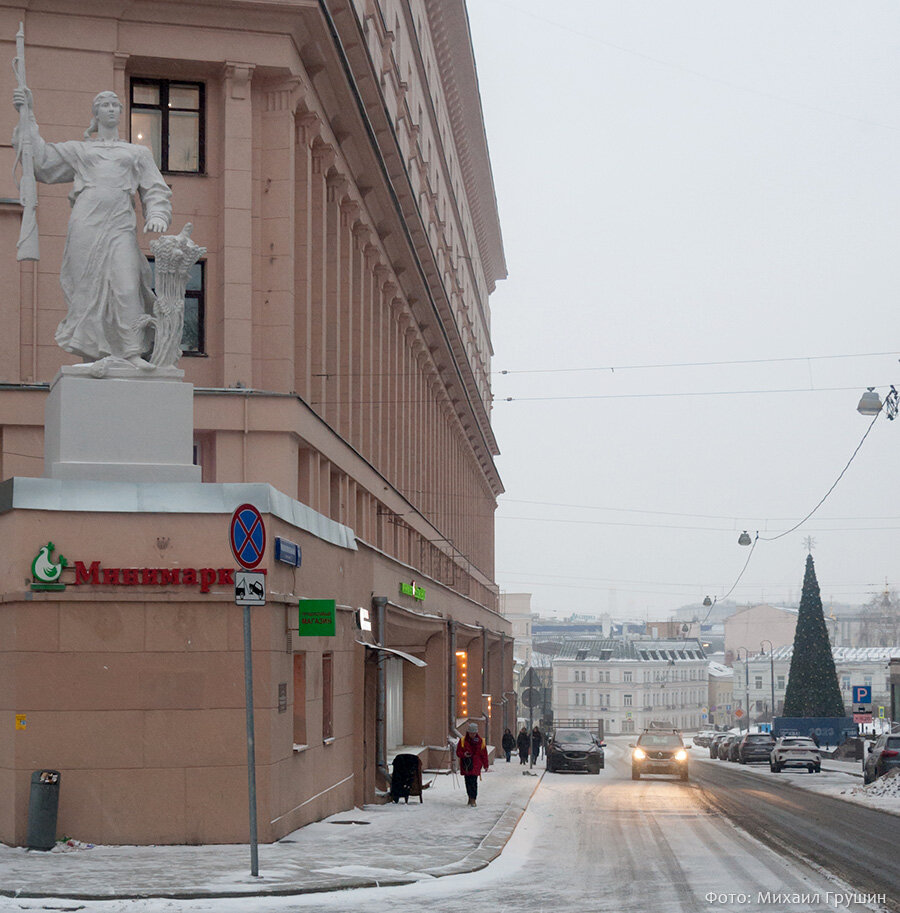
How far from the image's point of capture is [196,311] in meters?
28.0

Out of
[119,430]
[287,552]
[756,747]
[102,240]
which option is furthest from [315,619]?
[756,747]

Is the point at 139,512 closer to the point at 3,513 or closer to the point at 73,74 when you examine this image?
the point at 3,513

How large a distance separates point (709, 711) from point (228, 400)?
16602 cm

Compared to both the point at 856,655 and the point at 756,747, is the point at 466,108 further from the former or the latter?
the point at 856,655

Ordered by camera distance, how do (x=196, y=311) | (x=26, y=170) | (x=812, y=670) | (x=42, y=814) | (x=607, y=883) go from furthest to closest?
(x=812, y=670), (x=196, y=311), (x=26, y=170), (x=42, y=814), (x=607, y=883)

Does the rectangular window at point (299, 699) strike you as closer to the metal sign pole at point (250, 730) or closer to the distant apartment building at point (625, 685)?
the metal sign pole at point (250, 730)

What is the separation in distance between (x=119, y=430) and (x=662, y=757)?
27108 millimetres

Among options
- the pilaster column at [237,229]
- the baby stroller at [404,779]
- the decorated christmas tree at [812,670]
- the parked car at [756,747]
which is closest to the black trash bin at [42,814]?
the baby stroller at [404,779]

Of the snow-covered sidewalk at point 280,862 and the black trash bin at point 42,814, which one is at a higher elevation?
the black trash bin at point 42,814

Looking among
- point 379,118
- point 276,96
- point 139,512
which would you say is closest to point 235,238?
point 276,96

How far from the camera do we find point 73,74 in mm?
27172

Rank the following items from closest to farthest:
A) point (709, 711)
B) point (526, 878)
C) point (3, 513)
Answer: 1. point (526, 878)
2. point (3, 513)
3. point (709, 711)

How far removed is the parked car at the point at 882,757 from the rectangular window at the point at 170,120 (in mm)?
22289

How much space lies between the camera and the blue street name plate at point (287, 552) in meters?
18.1
